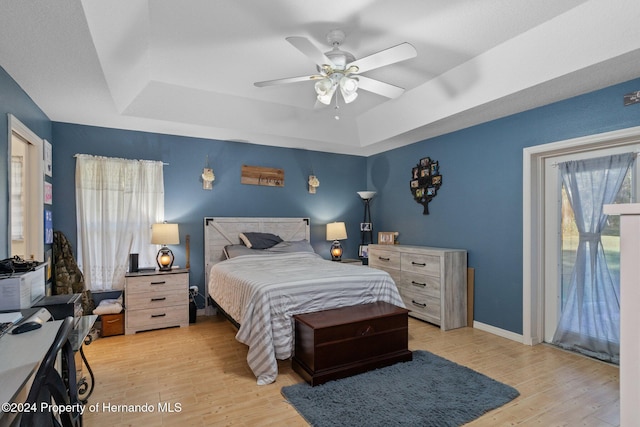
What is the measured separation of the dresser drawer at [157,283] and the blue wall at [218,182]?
1.57 ft

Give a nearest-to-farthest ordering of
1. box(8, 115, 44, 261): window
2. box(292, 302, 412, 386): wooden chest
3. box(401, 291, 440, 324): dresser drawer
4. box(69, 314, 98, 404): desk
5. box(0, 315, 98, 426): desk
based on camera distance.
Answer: box(0, 315, 98, 426): desk < box(69, 314, 98, 404): desk < box(292, 302, 412, 386): wooden chest < box(8, 115, 44, 261): window < box(401, 291, 440, 324): dresser drawer

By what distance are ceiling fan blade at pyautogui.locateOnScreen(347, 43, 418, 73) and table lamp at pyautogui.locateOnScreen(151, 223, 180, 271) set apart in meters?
2.82

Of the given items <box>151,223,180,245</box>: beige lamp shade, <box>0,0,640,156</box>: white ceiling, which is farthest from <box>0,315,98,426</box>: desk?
<box>151,223,180,245</box>: beige lamp shade

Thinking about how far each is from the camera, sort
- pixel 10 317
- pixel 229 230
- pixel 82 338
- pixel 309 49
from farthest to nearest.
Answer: pixel 229 230 → pixel 309 49 → pixel 82 338 → pixel 10 317

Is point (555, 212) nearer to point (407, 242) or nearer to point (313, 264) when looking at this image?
point (407, 242)

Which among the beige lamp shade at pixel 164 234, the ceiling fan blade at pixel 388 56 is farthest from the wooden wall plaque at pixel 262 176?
the ceiling fan blade at pixel 388 56

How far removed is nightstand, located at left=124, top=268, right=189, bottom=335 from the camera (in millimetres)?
3750

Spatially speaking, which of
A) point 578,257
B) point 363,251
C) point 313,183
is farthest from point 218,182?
point 578,257

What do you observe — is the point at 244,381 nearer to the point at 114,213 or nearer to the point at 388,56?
the point at 388,56

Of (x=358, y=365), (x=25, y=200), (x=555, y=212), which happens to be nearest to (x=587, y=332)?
(x=555, y=212)

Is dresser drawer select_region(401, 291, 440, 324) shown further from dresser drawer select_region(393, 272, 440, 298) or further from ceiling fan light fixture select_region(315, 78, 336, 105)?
ceiling fan light fixture select_region(315, 78, 336, 105)

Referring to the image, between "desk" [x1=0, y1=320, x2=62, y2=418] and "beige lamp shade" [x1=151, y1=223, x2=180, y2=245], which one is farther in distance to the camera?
"beige lamp shade" [x1=151, y1=223, x2=180, y2=245]

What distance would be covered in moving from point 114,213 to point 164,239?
73cm

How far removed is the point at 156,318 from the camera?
386 cm
